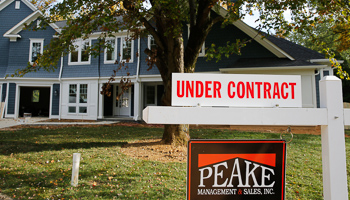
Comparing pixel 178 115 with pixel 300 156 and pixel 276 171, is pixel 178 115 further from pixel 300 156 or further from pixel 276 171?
pixel 300 156

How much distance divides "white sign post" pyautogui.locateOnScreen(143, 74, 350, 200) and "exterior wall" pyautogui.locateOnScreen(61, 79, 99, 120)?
15.0 metres

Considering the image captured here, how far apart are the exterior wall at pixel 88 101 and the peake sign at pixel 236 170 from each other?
1495 centimetres

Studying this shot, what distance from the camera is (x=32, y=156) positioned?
5.99m

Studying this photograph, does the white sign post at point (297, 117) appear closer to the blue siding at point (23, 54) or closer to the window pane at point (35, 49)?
the blue siding at point (23, 54)

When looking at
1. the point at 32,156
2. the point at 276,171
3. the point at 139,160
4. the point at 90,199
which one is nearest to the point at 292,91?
the point at 276,171

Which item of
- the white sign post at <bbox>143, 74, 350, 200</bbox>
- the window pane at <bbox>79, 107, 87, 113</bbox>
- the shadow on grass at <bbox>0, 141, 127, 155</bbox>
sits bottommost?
the shadow on grass at <bbox>0, 141, 127, 155</bbox>

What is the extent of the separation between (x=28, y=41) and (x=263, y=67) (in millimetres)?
16535

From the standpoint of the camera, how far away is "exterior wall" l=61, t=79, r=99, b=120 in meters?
15.8

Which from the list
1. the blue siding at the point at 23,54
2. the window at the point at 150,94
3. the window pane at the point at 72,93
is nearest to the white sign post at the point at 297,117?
the window at the point at 150,94

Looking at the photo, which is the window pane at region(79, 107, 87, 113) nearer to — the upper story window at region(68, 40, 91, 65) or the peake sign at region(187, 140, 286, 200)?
the upper story window at region(68, 40, 91, 65)

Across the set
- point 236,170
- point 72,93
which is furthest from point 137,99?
point 236,170

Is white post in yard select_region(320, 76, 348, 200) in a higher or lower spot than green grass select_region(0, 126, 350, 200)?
higher

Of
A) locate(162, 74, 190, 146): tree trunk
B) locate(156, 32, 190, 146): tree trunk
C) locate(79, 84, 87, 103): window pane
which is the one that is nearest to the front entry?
locate(79, 84, 87, 103): window pane

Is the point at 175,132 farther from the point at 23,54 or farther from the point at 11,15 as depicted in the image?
the point at 11,15
